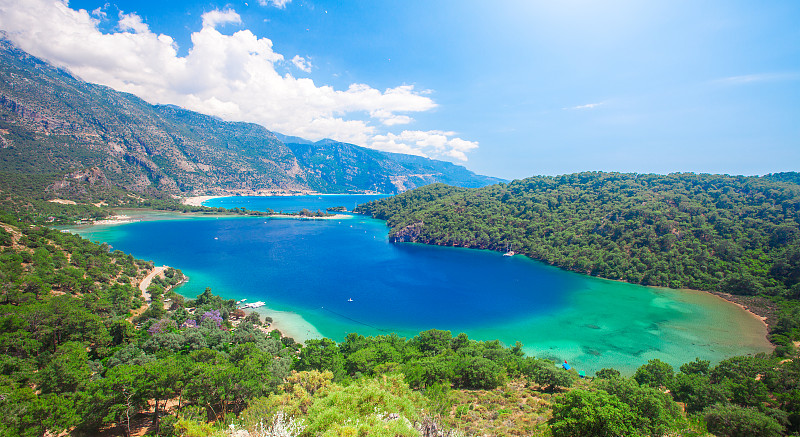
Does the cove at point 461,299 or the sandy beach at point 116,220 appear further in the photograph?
the sandy beach at point 116,220

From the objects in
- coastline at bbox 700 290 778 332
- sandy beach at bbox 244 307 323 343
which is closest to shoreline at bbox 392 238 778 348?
coastline at bbox 700 290 778 332

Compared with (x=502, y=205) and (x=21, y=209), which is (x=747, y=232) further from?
(x=21, y=209)

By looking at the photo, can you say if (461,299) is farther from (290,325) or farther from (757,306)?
(757,306)

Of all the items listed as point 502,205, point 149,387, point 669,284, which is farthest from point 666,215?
point 149,387

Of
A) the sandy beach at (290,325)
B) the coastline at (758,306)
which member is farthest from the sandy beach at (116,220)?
the coastline at (758,306)

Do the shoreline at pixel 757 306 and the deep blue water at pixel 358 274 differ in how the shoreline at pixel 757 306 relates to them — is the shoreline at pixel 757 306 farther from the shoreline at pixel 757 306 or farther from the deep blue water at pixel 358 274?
the deep blue water at pixel 358 274

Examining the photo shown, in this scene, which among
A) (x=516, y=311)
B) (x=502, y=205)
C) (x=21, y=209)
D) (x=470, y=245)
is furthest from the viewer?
(x=502, y=205)
